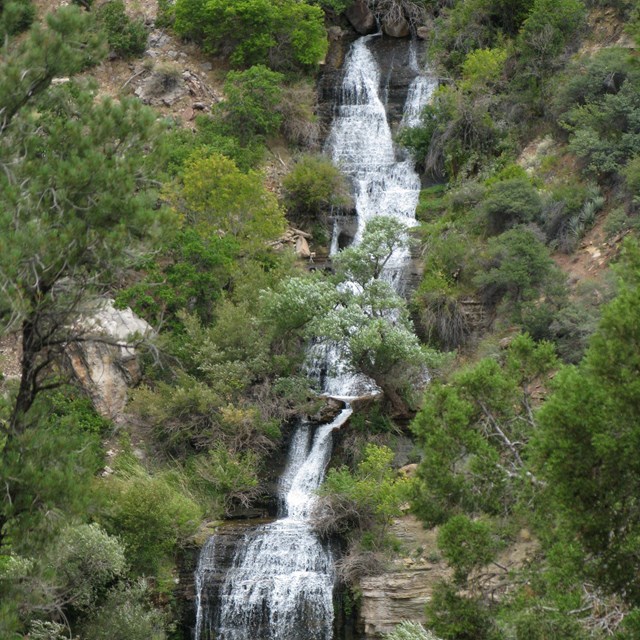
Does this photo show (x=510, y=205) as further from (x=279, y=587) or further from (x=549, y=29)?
(x=279, y=587)

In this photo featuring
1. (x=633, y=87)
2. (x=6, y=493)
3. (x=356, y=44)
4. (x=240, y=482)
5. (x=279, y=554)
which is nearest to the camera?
(x=6, y=493)

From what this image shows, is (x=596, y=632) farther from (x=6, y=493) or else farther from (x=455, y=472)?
(x=6, y=493)

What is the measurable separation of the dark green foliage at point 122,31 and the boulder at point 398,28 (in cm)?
1086

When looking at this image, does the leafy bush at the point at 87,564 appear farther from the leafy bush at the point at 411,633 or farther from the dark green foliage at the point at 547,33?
the dark green foliage at the point at 547,33

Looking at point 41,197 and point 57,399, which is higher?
point 57,399

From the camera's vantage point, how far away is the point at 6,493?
12250 millimetres

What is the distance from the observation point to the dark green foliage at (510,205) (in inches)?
1232

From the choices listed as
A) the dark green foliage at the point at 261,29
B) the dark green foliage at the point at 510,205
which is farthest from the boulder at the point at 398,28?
the dark green foliage at the point at 510,205

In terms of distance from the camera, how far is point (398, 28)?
148 ft

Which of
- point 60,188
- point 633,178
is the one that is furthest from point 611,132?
point 60,188

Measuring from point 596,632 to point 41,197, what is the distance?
29.7 feet

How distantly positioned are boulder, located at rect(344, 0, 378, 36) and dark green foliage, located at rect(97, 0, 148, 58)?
31.3 feet

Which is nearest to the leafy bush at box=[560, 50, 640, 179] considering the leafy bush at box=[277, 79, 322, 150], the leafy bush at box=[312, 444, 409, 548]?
the leafy bush at box=[277, 79, 322, 150]

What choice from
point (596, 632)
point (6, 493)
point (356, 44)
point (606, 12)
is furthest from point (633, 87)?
point (6, 493)
